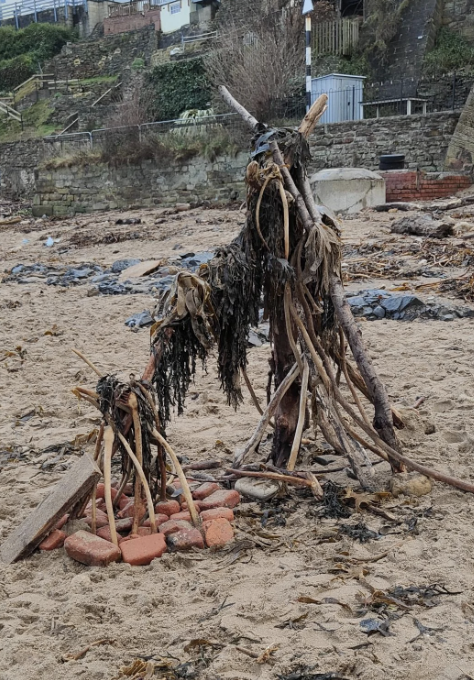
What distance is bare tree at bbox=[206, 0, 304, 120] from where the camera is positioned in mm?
21438

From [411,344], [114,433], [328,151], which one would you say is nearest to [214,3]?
[328,151]

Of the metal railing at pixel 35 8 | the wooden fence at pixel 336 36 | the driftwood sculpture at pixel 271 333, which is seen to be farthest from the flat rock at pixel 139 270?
the metal railing at pixel 35 8

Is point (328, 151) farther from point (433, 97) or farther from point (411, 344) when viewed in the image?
point (411, 344)

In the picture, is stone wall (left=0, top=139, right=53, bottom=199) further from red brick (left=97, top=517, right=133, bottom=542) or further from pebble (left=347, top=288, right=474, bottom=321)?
red brick (left=97, top=517, right=133, bottom=542)

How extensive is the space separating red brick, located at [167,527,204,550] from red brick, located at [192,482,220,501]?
0.35 meters

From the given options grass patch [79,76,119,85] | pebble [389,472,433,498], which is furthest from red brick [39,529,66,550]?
grass patch [79,76,119,85]

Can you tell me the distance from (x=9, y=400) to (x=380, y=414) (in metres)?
3.03

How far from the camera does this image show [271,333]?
3506mm

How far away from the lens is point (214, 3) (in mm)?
36281

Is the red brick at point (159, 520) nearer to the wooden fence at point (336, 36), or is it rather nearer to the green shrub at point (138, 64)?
the wooden fence at point (336, 36)

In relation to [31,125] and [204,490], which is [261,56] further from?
[204,490]

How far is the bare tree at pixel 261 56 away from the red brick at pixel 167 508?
19386 mm

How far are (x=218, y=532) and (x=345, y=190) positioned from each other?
11.6 meters

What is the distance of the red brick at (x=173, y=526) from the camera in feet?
9.74
